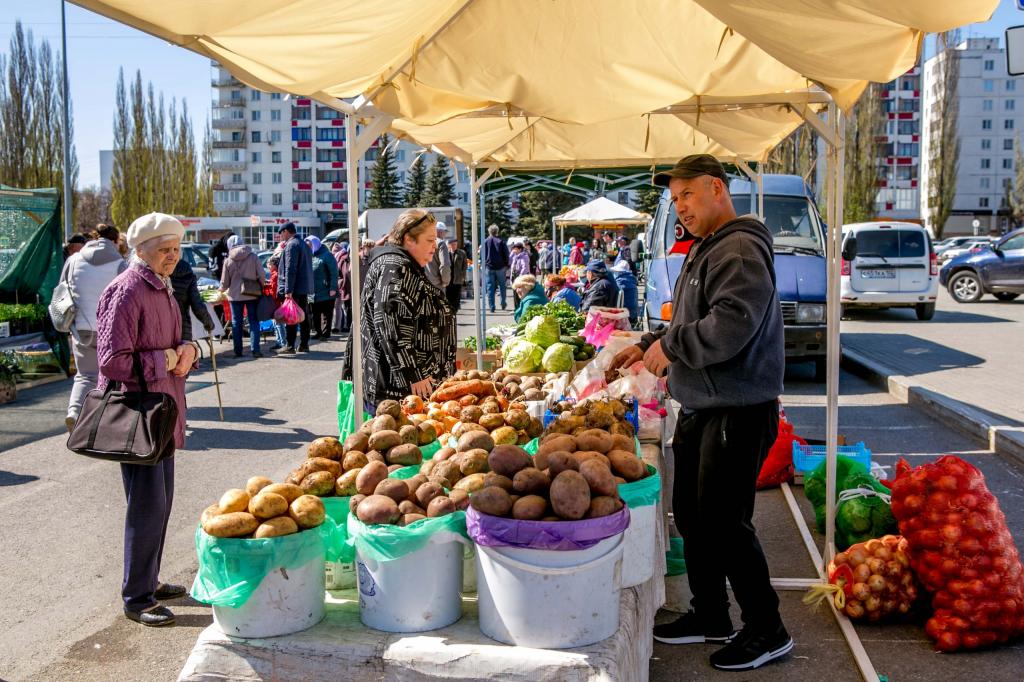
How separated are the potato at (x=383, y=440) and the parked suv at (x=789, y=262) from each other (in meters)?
7.46

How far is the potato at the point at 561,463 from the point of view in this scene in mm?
3248

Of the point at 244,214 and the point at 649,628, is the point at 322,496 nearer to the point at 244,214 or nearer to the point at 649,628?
the point at 649,628

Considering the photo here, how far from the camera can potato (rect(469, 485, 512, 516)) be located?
119 inches

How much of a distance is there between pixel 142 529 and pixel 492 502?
2.39 m

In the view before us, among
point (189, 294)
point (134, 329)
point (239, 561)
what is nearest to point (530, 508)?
point (239, 561)

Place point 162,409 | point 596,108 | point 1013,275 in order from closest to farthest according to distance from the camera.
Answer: point 162,409 < point 596,108 < point 1013,275

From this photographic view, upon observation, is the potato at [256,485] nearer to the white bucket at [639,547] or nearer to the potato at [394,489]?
the potato at [394,489]

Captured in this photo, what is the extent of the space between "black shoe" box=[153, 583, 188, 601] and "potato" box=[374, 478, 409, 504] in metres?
2.23

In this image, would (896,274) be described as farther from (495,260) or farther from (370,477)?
(370,477)

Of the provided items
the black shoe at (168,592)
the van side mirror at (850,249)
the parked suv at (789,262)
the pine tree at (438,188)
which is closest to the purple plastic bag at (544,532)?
the black shoe at (168,592)

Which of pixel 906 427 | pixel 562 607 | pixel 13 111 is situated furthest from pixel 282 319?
pixel 13 111

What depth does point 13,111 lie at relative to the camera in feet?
126

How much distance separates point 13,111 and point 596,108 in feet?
132

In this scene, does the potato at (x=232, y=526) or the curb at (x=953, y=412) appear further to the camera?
the curb at (x=953, y=412)
